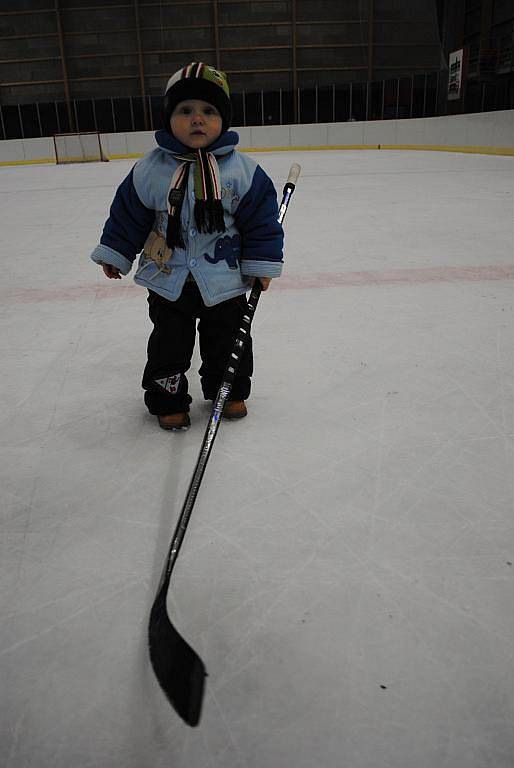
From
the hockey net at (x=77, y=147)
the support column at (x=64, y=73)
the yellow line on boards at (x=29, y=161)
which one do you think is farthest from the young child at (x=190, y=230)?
the support column at (x=64, y=73)

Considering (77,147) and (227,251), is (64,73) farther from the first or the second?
(227,251)

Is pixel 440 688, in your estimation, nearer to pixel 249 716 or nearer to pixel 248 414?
pixel 249 716

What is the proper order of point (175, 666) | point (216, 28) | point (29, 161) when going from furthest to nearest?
point (216, 28) < point (29, 161) < point (175, 666)

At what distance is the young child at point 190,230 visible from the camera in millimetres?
→ 1075

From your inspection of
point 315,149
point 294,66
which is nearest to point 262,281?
point 315,149

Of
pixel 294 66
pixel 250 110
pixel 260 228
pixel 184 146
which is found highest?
pixel 294 66

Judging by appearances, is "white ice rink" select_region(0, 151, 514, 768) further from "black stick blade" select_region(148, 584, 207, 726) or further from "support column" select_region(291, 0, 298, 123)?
"support column" select_region(291, 0, 298, 123)

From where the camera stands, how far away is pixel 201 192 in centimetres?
106

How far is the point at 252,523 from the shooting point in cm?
95

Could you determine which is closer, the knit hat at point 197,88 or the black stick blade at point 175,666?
the black stick blade at point 175,666

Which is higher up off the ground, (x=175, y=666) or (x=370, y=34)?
(x=370, y=34)

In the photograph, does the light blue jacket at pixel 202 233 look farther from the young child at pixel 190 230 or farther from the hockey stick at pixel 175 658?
the hockey stick at pixel 175 658

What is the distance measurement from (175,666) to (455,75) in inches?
446

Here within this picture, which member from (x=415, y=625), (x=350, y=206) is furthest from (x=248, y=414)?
(x=350, y=206)
